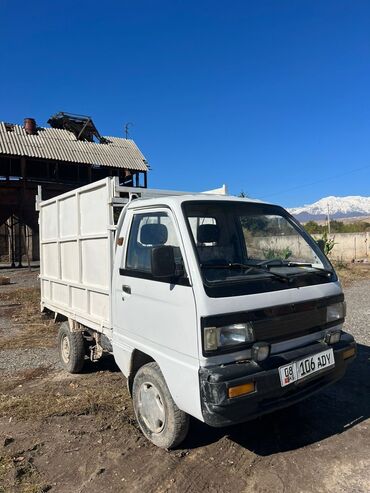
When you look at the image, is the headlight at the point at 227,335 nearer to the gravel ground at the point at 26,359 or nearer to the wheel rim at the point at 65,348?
the wheel rim at the point at 65,348

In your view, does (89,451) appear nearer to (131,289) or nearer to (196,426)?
(196,426)

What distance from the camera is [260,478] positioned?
2.96 m

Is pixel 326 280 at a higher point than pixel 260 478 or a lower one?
higher

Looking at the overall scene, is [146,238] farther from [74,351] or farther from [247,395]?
[74,351]

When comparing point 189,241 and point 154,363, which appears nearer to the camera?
point 189,241

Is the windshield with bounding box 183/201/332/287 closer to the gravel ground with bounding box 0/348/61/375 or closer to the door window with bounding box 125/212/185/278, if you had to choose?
the door window with bounding box 125/212/185/278

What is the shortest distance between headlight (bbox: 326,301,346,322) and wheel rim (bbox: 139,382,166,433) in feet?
5.37

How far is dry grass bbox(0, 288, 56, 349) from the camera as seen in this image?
720cm

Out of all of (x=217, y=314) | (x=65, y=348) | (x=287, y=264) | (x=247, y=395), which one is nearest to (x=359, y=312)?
(x=287, y=264)

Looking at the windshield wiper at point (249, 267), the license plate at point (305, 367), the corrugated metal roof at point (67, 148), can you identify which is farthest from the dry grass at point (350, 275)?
the corrugated metal roof at point (67, 148)

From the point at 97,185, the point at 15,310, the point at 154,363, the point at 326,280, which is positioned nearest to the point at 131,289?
the point at 154,363

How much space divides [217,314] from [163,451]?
1.46 metres

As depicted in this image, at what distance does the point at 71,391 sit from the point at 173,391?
2.31 m

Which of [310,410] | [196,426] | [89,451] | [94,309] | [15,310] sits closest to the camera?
[89,451]
